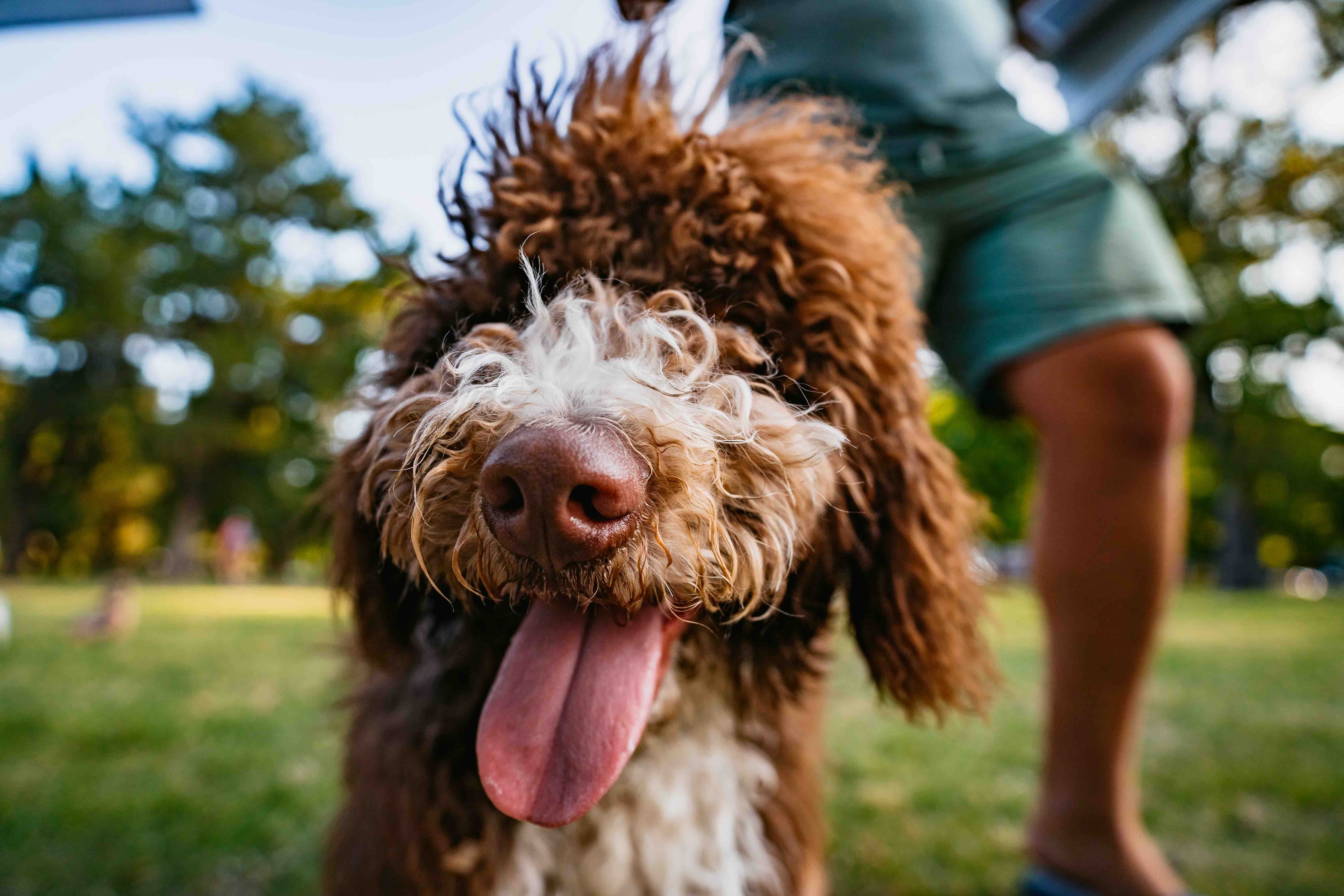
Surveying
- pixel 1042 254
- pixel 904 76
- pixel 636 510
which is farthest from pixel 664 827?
pixel 904 76

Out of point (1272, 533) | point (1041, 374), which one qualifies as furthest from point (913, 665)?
point (1272, 533)

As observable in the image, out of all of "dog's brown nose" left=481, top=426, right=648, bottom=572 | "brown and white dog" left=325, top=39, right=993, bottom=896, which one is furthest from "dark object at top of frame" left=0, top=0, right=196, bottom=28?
"dog's brown nose" left=481, top=426, right=648, bottom=572

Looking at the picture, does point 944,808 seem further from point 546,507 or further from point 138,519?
point 138,519

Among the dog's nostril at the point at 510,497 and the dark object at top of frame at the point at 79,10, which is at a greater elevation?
the dark object at top of frame at the point at 79,10

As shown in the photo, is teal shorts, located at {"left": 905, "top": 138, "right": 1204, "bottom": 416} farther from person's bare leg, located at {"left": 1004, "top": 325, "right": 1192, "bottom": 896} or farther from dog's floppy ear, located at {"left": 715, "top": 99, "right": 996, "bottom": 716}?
dog's floppy ear, located at {"left": 715, "top": 99, "right": 996, "bottom": 716}

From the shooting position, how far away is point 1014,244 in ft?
6.84

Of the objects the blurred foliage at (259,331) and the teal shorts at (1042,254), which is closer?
the teal shorts at (1042,254)

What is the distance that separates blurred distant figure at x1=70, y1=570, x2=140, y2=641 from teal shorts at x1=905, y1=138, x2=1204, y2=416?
7996 millimetres

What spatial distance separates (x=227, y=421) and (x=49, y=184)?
8.27 metres

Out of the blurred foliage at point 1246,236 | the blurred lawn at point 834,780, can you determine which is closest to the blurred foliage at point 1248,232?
the blurred foliage at point 1246,236

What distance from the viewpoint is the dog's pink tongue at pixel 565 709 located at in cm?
126

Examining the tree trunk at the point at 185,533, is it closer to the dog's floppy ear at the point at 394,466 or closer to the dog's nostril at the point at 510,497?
the dog's floppy ear at the point at 394,466

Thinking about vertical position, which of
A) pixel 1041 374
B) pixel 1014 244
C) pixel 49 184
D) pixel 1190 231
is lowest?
pixel 1041 374

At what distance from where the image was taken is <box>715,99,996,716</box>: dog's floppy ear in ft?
4.74
